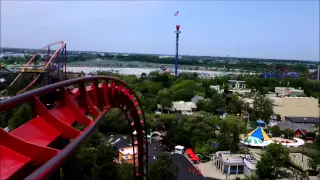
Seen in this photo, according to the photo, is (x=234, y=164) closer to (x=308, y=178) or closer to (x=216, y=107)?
(x=308, y=178)

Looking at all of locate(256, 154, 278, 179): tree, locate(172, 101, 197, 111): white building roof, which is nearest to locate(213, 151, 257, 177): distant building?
locate(256, 154, 278, 179): tree

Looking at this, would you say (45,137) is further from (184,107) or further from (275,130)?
(184,107)

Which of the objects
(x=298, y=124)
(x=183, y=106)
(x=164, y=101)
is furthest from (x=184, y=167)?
(x=183, y=106)

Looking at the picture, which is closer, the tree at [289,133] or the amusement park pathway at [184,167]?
the amusement park pathway at [184,167]

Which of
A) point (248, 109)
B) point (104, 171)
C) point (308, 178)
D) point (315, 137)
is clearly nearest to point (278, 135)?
point (315, 137)

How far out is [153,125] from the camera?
26.6 m

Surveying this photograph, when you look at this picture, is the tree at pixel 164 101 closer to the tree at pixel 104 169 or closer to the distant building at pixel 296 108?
the distant building at pixel 296 108

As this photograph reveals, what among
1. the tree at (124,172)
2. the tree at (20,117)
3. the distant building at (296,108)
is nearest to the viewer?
the tree at (124,172)

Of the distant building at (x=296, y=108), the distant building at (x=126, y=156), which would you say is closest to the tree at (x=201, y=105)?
the distant building at (x=296, y=108)

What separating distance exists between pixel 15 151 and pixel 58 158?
0.75 m

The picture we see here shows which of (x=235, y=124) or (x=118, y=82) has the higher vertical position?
(x=118, y=82)

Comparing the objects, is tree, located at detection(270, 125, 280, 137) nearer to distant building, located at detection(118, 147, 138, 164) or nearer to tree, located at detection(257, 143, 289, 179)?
tree, located at detection(257, 143, 289, 179)

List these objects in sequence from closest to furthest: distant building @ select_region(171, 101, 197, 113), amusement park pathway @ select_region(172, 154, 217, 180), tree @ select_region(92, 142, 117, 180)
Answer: tree @ select_region(92, 142, 117, 180) < amusement park pathway @ select_region(172, 154, 217, 180) < distant building @ select_region(171, 101, 197, 113)

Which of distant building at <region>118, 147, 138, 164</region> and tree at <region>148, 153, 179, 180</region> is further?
distant building at <region>118, 147, 138, 164</region>
